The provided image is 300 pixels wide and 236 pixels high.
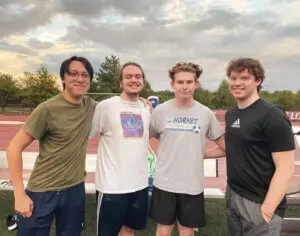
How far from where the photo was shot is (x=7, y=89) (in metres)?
42.9

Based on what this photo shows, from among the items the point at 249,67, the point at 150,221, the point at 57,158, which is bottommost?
the point at 150,221

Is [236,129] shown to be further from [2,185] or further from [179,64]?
[2,185]

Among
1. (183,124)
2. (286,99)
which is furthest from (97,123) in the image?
(286,99)

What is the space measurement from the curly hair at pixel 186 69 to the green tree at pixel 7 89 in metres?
39.1

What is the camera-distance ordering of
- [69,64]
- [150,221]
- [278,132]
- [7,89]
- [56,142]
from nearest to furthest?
1. [278,132]
2. [56,142]
3. [69,64]
4. [150,221]
5. [7,89]

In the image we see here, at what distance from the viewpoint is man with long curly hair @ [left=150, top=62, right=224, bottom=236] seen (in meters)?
2.78

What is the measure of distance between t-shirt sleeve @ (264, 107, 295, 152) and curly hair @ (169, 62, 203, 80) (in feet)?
2.83

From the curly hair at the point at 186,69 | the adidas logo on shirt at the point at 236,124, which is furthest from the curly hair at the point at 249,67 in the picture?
the curly hair at the point at 186,69

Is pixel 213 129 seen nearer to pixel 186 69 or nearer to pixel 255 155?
pixel 186 69

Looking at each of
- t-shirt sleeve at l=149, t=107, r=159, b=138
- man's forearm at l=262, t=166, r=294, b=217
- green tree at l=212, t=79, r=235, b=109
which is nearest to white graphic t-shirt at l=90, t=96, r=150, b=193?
t-shirt sleeve at l=149, t=107, r=159, b=138

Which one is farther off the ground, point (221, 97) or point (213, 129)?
point (213, 129)

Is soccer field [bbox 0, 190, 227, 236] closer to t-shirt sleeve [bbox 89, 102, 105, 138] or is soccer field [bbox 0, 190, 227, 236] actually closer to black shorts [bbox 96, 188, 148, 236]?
black shorts [bbox 96, 188, 148, 236]

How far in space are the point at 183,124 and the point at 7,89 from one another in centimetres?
4379

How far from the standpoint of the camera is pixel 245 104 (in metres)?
2.31
